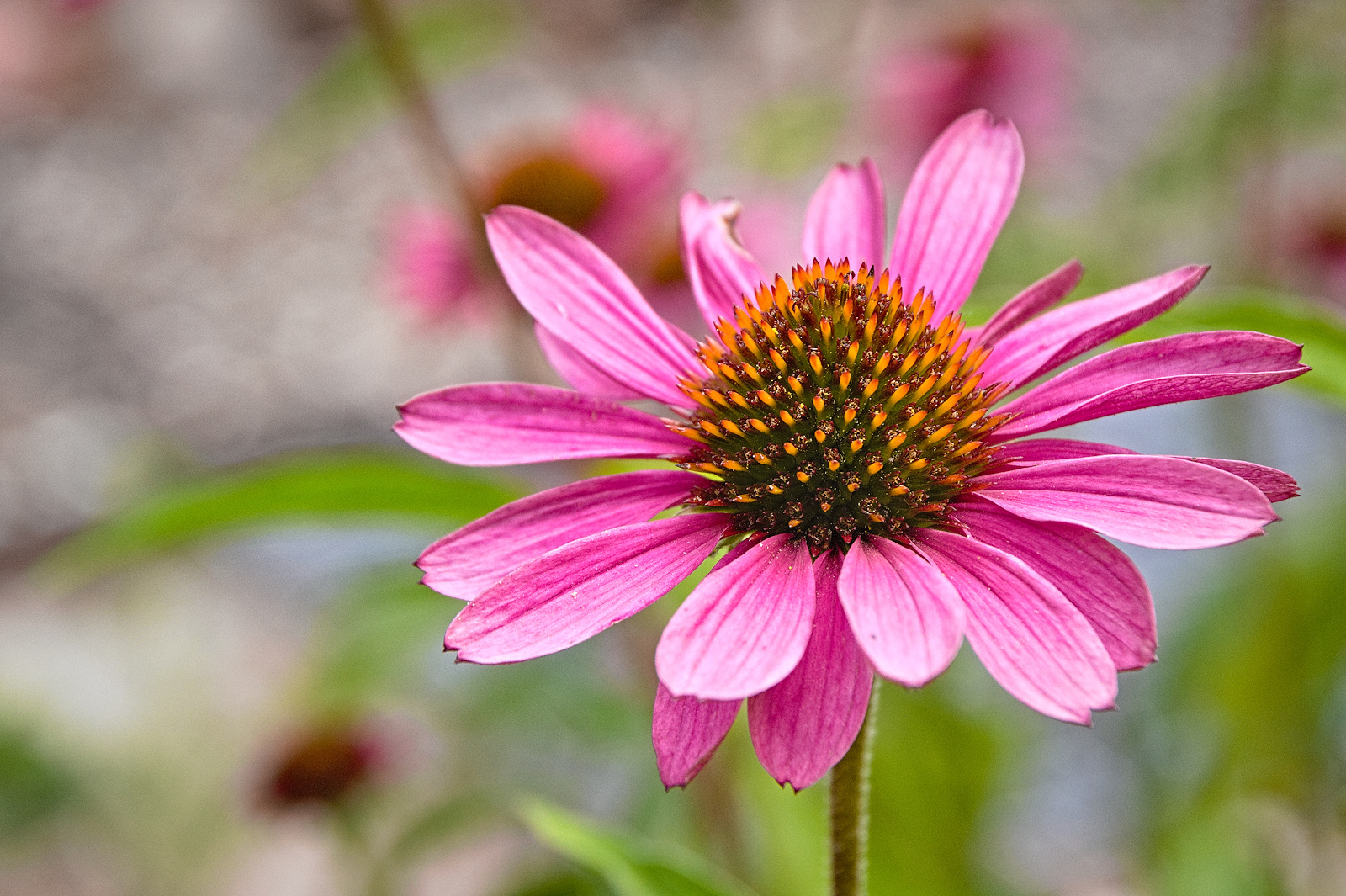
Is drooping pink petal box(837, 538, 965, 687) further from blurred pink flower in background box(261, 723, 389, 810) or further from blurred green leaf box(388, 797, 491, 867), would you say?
blurred pink flower in background box(261, 723, 389, 810)

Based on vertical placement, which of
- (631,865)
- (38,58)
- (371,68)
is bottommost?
(631,865)

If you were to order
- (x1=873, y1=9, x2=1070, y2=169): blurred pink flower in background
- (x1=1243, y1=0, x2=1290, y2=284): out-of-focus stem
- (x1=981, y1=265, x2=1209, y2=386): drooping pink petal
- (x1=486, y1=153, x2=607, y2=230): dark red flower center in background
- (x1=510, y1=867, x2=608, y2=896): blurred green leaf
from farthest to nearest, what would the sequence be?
1. (x1=873, y1=9, x2=1070, y2=169): blurred pink flower in background
2. (x1=486, y1=153, x2=607, y2=230): dark red flower center in background
3. (x1=1243, y1=0, x2=1290, y2=284): out-of-focus stem
4. (x1=510, y1=867, x2=608, y2=896): blurred green leaf
5. (x1=981, y1=265, x2=1209, y2=386): drooping pink petal

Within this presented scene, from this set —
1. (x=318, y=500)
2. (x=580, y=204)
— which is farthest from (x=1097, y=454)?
(x=580, y=204)

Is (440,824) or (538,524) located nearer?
(538,524)

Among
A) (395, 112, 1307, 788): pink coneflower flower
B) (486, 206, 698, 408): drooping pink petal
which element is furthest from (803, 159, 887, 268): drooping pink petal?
(486, 206, 698, 408): drooping pink petal

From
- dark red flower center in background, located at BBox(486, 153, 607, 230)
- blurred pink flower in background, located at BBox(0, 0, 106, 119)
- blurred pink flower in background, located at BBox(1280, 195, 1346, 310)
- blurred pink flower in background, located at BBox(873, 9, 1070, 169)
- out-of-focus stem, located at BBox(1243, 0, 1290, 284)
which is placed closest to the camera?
out-of-focus stem, located at BBox(1243, 0, 1290, 284)

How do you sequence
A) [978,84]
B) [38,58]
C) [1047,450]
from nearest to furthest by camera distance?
[1047,450] → [978,84] → [38,58]

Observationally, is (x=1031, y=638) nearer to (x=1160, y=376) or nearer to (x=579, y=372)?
(x=1160, y=376)

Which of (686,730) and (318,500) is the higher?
(318,500)
